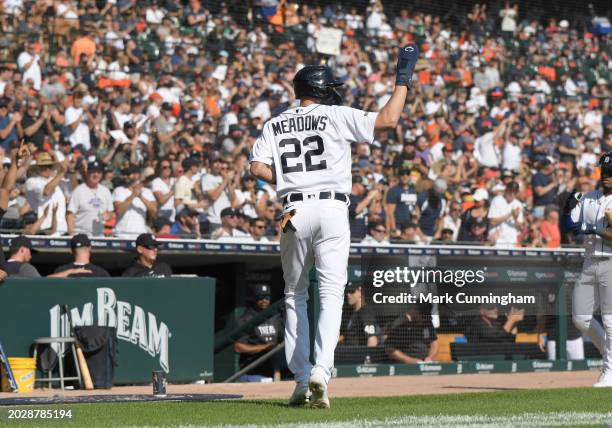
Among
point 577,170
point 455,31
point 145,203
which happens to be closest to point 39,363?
point 145,203

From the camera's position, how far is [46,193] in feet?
41.7

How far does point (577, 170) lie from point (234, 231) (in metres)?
8.49

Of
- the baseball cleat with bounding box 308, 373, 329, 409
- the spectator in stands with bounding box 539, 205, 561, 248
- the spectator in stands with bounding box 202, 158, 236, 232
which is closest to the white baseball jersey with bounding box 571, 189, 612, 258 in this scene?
the baseball cleat with bounding box 308, 373, 329, 409

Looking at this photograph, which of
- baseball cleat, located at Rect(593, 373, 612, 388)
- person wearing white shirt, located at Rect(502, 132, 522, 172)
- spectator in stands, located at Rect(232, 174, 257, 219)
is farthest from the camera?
person wearing white shirt, located at Rect(502, 132, 522, 172)

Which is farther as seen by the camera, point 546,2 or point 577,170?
point 546,2

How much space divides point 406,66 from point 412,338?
640 cm

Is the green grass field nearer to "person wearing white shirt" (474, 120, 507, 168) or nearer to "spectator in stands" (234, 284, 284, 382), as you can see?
"spectator in stands" (234, 284, 284, 382)

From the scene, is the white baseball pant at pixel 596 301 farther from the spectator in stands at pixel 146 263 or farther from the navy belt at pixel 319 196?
the spectator in stands at pixel 146 263

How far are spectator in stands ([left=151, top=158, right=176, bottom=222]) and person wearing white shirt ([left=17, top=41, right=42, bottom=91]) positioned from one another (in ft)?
10.8

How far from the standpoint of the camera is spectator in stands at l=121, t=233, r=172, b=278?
11219 mm

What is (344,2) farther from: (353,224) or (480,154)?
(353,224)

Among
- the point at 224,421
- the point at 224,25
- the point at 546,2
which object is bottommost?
the point at 224,421

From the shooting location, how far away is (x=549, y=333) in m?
13.5

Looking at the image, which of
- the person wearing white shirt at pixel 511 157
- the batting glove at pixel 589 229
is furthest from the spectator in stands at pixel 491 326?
the person wearing white shirt at pixel 511 157
